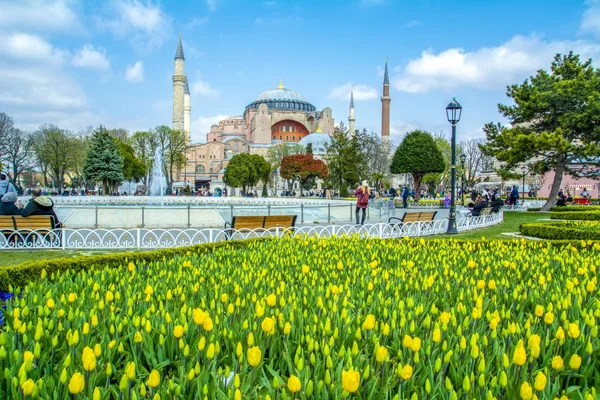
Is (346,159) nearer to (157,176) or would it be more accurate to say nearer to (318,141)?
(157,176)

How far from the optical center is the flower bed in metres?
1.91

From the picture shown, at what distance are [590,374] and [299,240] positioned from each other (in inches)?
180

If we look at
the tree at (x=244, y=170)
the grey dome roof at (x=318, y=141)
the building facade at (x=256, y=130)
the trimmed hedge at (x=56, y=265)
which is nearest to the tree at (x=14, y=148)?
the tree at (x=244, y=170)

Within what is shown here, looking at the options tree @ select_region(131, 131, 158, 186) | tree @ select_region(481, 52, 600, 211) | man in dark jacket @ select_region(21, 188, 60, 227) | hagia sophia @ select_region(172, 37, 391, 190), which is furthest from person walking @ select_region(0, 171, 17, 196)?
hagia sophia @ select_region(172, 37, 391, 190)

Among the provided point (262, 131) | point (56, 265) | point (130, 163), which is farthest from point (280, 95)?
point (56, 265)

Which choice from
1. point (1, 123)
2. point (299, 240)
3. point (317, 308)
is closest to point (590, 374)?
point (317, 308)

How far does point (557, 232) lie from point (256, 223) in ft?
24.3

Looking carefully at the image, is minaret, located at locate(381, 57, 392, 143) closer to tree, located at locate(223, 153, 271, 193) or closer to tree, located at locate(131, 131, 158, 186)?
tree, located at locate(223, 153, 271, 193)

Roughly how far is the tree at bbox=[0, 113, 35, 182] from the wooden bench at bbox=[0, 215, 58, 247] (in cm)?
4299

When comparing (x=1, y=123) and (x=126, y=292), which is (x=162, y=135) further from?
(x=126, y=292)

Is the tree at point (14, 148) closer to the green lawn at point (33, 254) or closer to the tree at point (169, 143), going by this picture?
the tree at point (169, 143)

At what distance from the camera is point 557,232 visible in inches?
450

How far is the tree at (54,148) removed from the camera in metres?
52.1

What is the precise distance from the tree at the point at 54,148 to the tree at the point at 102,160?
11186 mm
